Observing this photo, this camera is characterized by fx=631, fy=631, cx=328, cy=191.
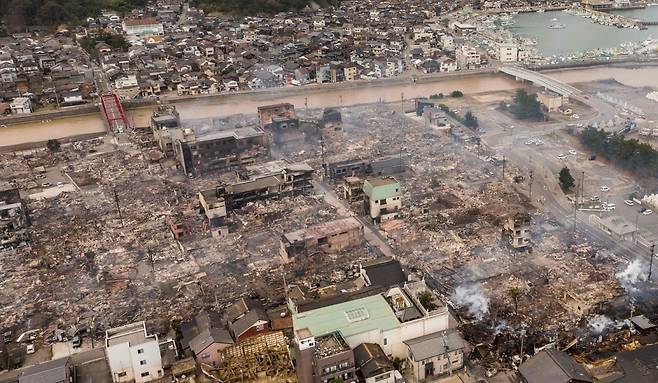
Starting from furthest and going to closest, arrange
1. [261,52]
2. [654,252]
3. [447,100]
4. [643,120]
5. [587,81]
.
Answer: [261,52] → [587,81] → [447,100] → [643,120] → [654,252]

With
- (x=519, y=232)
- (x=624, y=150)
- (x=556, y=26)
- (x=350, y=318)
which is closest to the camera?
(x=350, y=318)

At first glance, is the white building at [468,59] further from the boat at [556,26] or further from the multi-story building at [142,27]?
the multi-story building at [142,27]

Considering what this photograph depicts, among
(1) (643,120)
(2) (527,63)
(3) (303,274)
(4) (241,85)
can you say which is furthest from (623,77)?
(3) (303,274)

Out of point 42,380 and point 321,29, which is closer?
point 42,380

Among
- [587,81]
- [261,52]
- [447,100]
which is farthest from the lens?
[261,52]

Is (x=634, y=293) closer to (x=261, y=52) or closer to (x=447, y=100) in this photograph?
(x=447, y=100)

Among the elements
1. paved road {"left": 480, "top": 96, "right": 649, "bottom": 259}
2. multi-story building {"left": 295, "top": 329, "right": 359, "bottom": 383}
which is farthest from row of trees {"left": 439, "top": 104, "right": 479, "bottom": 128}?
multi-story building {"left": 295, "top": 329, "right": 359, "bottom": 383}

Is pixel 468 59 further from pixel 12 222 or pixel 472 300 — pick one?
pixel 12 222

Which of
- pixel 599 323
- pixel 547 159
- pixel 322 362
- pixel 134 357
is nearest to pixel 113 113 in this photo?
pixel 547 159
